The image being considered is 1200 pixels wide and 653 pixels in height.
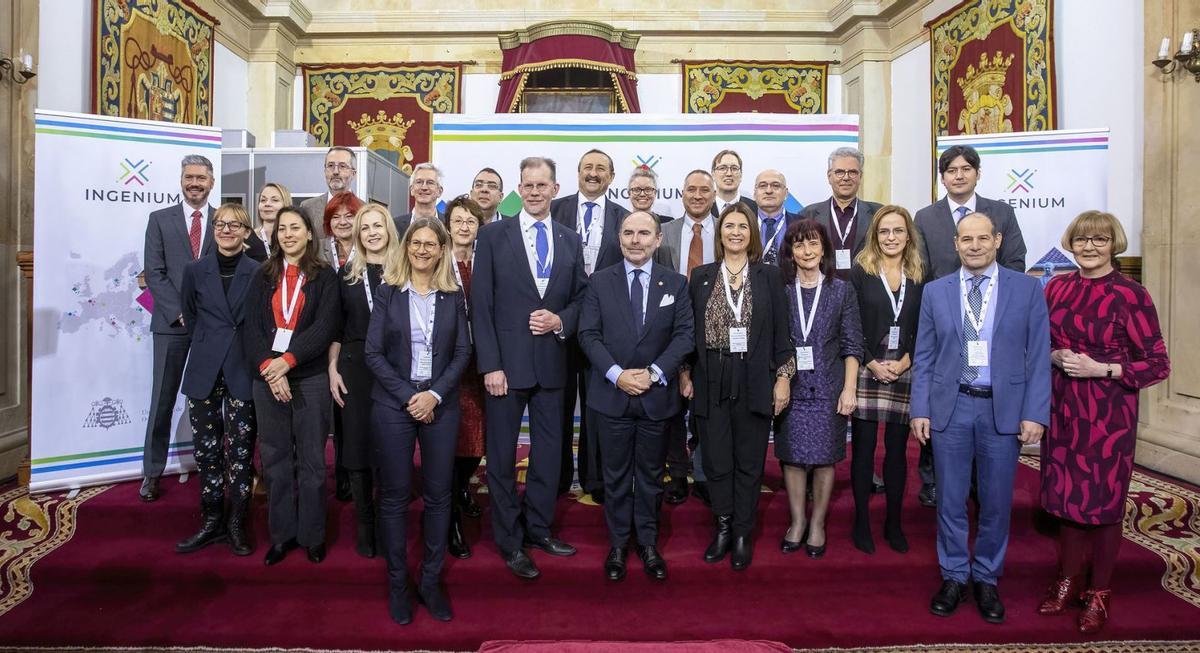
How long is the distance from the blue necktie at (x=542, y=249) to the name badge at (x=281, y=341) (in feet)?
3.23

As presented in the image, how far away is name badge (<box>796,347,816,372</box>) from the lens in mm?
2660

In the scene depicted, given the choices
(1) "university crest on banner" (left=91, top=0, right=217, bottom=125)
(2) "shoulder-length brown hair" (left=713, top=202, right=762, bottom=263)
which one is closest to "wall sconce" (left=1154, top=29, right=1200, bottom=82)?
(2) "shoulder-length brown hair" (left=713, top=202, right=762, bottom=263)

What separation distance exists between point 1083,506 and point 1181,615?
2.36ft

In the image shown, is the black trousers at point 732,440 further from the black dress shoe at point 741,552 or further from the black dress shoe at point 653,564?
the black dress shoe at point 653,564

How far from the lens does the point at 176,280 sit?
10.8 ft

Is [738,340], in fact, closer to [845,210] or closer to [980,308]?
[980,308]

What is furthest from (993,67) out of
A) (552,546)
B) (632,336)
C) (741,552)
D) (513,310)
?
(552,546)

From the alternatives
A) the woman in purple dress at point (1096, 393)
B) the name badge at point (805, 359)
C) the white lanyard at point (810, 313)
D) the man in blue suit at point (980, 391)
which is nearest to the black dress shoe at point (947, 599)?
the man in blue suit at point (980, 391)

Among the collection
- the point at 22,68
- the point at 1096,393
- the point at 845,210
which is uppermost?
the point at 22,68

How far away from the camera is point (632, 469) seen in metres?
2.67

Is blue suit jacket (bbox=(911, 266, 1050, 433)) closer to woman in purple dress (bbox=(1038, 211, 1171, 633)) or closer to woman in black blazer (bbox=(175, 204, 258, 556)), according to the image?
woman in purple dress (bbox=(1038, 211, 1171, 633))

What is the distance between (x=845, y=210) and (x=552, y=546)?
2.12 meters

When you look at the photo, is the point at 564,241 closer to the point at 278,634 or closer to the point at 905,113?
the point at 278,634

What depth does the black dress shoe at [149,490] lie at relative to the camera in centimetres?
318
